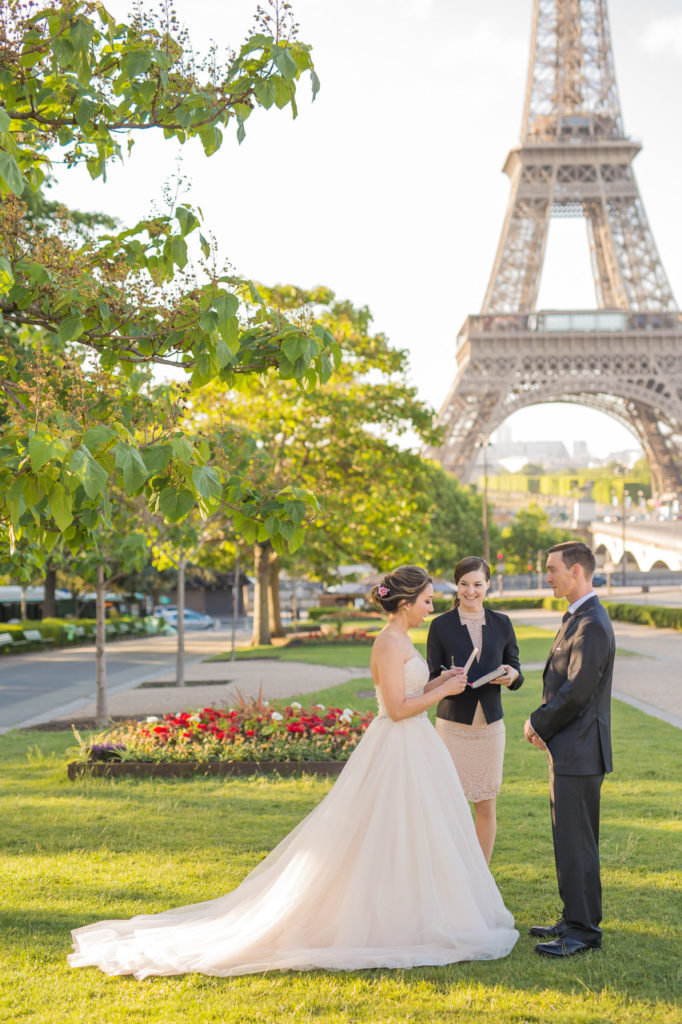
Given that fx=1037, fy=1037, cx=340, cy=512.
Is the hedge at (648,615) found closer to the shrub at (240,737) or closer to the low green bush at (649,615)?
the low green bush at (649,615)

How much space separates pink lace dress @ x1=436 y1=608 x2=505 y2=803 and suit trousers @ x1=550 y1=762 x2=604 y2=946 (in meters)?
0.95

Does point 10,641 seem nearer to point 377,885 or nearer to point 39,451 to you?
point 377,885

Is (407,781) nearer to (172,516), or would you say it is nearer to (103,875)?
(172,516)

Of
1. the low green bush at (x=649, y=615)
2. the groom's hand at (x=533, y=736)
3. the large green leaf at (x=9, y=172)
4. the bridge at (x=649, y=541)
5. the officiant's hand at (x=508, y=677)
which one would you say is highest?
the bridge at (x=649, y=541)

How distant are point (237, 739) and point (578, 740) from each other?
20.2 feet

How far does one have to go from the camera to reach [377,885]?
5.50 meters

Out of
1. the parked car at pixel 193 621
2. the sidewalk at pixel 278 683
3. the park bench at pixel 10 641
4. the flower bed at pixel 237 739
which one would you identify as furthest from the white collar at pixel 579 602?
Result: the parked car at pixel 193 621

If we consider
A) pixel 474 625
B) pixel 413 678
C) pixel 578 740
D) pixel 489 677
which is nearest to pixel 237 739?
pixel 474 625

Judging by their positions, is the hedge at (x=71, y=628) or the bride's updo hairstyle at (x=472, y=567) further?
the hedge at (x=71, y=628)

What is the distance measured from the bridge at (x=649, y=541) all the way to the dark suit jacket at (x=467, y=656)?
6985cm

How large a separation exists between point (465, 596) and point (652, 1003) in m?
2.51

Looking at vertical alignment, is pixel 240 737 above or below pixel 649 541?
below

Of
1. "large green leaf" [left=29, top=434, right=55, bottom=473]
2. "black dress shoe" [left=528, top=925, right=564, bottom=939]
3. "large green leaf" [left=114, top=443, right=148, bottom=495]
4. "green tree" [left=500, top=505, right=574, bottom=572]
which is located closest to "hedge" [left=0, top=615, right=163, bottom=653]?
"black dress shoe" [left=528, top=925, right=564, bottom=939]

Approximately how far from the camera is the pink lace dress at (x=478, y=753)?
654 cm
